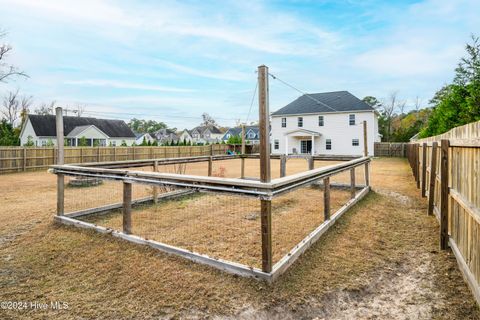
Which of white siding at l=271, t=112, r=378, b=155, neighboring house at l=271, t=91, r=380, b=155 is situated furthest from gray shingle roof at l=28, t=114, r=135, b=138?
white siding at l=271, t=112, r=378, b=155

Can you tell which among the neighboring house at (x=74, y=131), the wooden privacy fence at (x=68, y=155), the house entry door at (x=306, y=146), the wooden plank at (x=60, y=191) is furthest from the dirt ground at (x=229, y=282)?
the neighboring house at (x=74, y=131)

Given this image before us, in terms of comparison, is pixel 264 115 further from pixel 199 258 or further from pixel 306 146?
pixel 306 146

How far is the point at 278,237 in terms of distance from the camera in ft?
12.9

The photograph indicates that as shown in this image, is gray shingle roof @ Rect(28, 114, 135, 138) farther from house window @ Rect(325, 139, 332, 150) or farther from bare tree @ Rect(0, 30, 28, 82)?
house window @ Rect(325, 139, 332, 150)

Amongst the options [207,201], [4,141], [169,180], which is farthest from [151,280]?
[4,141]

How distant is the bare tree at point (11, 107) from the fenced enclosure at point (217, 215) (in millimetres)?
41258

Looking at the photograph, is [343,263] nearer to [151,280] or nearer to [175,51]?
[151,280]

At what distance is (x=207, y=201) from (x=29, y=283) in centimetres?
388

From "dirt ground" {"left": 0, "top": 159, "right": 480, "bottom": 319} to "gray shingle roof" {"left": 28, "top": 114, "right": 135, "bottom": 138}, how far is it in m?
31.6

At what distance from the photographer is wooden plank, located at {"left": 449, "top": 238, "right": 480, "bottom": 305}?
88.1 inches

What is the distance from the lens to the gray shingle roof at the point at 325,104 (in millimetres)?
25641

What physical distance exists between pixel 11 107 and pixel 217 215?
4576 cm

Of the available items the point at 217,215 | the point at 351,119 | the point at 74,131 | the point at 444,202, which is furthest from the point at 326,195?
the point at 74,131

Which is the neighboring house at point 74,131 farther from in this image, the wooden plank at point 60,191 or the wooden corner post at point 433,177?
the wooden corner post at point 433,177
